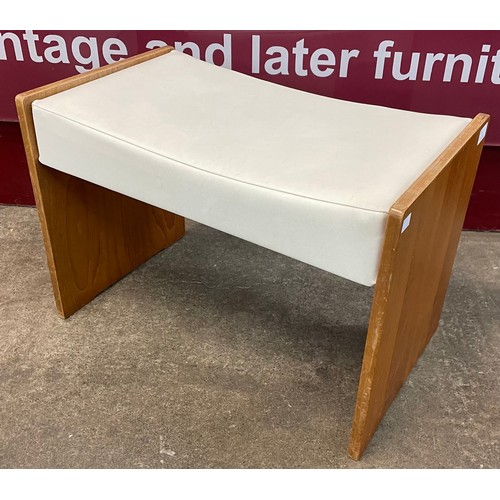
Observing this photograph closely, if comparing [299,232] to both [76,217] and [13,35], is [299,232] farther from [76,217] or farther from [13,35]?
[13,35]

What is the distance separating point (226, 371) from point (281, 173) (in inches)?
18.6

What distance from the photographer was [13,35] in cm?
151

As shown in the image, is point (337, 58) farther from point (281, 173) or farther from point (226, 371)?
point (226, 371)

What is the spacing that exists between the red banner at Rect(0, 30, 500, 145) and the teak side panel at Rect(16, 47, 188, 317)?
0.17 m

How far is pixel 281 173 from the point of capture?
35.5 inches

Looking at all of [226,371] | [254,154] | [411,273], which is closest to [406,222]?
[411,273]

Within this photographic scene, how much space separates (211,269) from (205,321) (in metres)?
0.20

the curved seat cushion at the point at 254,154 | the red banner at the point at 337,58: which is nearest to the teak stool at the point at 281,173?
the curved seat cushion at the point at 254,154

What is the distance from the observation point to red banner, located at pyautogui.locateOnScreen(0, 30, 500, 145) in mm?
1416

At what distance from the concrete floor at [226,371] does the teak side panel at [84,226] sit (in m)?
0.05

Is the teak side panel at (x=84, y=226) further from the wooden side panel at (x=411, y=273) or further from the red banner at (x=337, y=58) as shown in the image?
the wooden side panel at (x=411, y=273)

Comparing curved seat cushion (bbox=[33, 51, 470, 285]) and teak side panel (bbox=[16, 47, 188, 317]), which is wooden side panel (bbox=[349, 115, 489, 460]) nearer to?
curved seat cushion (bbox=[33, 51, 470, 285])

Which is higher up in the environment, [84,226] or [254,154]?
[254,154]

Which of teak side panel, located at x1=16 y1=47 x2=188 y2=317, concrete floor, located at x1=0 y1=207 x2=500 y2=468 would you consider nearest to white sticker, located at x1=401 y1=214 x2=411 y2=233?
concrete floor, located at x1=0 y1=207 x2=500 y2=468
